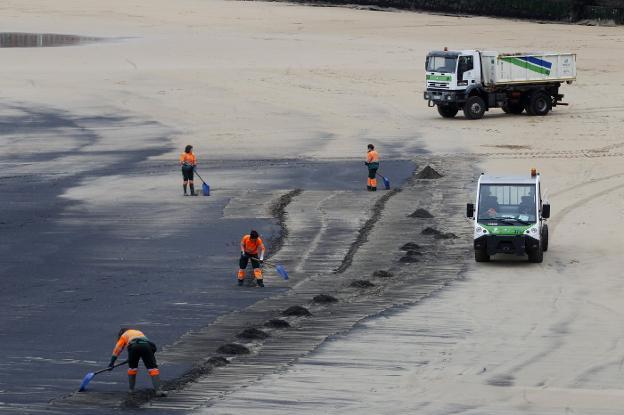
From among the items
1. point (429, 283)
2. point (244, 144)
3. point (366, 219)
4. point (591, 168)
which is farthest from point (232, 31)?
point (429, 283)

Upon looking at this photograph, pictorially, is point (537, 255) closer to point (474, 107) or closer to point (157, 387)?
point (157, 387)

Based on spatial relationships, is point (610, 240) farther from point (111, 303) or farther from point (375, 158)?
point (111, 303)

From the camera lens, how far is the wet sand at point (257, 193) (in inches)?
889

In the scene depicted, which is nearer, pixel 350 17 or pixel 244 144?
pixel 244 144

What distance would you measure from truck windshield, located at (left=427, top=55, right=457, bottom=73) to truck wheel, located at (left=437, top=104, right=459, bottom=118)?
5.17 feet

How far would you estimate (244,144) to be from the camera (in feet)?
162

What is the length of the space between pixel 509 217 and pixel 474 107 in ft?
85.6

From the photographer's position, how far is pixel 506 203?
30.1 metres

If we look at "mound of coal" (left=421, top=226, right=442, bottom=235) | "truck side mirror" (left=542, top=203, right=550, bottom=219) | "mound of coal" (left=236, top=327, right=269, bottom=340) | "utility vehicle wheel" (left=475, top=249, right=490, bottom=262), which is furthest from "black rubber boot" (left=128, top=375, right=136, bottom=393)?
"mound of coal" (left=421, top=226, right=442, bottom=235)

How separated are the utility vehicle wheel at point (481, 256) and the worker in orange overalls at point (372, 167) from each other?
9.71 m

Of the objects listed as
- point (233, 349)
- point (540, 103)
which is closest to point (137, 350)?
point (233, 349)

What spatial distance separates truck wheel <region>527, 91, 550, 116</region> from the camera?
56459 millimetres

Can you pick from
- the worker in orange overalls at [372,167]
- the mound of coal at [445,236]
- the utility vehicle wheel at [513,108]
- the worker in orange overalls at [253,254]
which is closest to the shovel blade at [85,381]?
the worker in orange overalls at [253,254]

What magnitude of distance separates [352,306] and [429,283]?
8.51 feet
